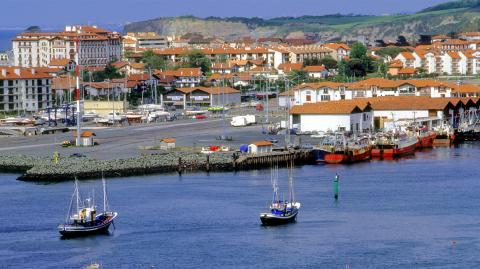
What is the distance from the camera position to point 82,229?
22516 millimetres

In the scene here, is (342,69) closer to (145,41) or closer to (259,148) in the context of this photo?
(145,41)

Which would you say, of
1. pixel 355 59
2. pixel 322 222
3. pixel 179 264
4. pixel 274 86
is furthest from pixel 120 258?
pixel 355 59

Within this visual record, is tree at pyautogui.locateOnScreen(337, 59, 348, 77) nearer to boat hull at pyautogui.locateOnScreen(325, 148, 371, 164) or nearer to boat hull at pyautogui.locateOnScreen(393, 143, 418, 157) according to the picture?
boat hull at pyautogui.locateOnScreen(393, 143, 418, 157)

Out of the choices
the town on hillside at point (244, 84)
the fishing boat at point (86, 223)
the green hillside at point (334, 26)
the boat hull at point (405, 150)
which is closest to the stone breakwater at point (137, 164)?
the boat hull at point (405, 150)

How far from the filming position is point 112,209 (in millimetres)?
25203

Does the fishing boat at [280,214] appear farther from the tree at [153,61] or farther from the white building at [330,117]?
the tree at [153,61]

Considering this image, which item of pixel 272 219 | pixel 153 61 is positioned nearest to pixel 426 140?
pixel 272 219

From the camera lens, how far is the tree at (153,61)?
71894 mm

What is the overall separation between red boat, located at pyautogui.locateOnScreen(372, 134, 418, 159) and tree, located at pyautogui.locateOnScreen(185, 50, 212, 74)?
3183 centimetres

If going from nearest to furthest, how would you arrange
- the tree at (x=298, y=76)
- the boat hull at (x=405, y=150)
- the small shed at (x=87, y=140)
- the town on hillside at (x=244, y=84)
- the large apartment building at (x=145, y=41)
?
1. the small shed at (x=87, y=140)
2. the boat hull at (x=405, y=150)
3. the town on hillside at (x=244, y=84)
4. the tree at (x=298, y=76)
5. the large apartment building at (x=145, y=41)

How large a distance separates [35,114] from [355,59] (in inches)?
981

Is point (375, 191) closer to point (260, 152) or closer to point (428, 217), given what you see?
point (428, 217)

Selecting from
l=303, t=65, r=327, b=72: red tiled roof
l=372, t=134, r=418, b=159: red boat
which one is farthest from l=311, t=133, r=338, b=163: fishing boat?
l=303, t=65, r=327, b=72: red tiled roof

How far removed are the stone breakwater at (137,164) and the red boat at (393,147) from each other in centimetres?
326
